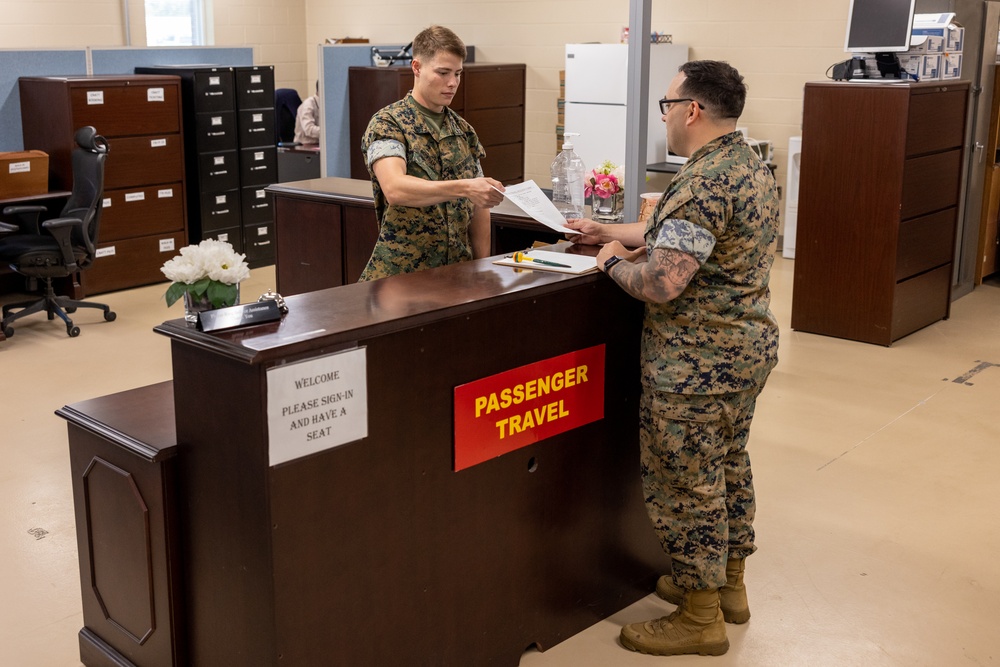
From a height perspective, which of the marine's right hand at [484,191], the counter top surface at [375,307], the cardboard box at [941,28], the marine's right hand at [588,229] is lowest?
the counter top surface at [375,307]

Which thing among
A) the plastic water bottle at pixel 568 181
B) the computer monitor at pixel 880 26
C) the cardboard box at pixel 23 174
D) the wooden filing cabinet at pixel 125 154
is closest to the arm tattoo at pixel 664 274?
the plastic water bottle at pixel 568 181

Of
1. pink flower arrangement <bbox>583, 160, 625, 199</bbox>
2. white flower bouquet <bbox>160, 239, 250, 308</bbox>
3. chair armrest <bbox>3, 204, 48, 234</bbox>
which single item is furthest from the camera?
chair armrest <bbox>3, 204, 48, 234</bbox>

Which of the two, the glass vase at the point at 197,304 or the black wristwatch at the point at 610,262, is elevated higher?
the black wristwatch at the point at 610,262

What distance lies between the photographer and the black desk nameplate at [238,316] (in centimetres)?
212

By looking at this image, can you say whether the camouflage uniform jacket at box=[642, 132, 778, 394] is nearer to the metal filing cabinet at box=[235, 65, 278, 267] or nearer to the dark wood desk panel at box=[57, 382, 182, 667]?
the dark wood desk panel at box=[57, 382, 182, 667]

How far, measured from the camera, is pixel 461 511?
2.47 m

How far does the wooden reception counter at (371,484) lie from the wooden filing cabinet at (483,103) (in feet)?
17.3

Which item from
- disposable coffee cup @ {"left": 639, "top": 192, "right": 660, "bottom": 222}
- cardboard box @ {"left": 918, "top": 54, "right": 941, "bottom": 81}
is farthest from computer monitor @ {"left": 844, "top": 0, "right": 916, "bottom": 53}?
disposable coffee cup @ {"left": 639, "top": 192, "right": 660, "bottom": 222}

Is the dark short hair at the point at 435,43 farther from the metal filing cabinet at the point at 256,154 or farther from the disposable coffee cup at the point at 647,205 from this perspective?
the metal filing cabinet at the point at 256,154

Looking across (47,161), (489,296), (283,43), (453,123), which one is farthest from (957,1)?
(283,43)

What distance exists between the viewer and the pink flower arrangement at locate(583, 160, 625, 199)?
3.49 meters

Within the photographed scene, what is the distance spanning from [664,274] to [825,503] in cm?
173

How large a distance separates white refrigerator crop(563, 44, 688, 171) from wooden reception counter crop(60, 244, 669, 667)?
18.5 ft

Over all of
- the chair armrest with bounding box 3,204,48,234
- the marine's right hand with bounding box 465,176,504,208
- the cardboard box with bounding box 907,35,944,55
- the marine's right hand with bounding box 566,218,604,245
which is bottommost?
the chair armrest with bounding box 3,204,48,234
